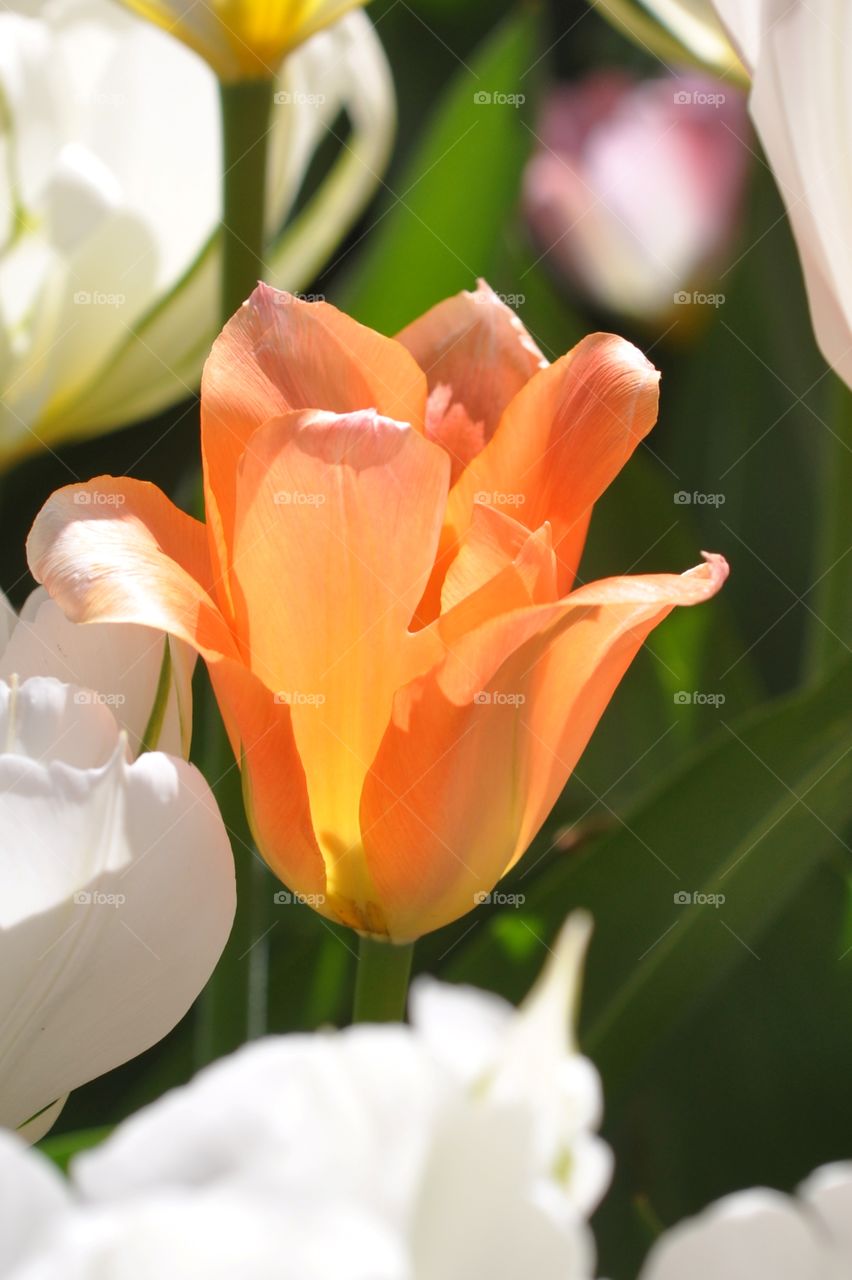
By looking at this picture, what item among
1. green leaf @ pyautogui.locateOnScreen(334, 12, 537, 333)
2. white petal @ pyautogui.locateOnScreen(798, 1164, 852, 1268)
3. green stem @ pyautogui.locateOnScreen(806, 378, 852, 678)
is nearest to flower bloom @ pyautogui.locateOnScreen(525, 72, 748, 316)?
green leaf @ pyautogui.locateOnScreen(334, 12, 537, 333)

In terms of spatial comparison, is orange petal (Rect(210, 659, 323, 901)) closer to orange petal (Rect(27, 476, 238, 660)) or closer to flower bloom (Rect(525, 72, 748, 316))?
orange petal (Rect(27, 476, 238, 660))

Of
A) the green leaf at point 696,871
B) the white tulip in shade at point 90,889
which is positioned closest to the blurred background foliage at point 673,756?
the green leaf at point 696,871

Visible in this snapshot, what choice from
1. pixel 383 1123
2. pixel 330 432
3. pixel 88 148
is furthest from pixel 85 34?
pixel 383 1123

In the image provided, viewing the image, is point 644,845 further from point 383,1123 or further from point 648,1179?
point 383,1123

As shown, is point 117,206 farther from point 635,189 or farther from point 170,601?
point 635,189

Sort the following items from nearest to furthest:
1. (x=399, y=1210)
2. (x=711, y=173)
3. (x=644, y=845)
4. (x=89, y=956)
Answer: (x=399, y=1210)
(x=89, y=956)
(x=644, y=845)
(x=711, y=173)

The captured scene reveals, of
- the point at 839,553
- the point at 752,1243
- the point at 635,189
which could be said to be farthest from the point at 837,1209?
the point at 635,189
